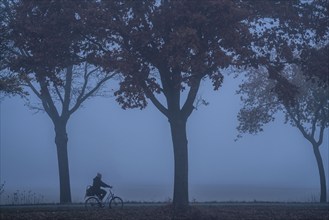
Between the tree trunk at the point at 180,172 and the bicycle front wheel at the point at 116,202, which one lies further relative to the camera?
the bicycle front wheel at the point at 116,202

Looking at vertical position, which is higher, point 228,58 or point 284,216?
point 228,58

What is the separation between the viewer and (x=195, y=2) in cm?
1942

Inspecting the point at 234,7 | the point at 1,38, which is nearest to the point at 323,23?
the point at 234,7

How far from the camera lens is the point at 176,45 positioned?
63.7 ft

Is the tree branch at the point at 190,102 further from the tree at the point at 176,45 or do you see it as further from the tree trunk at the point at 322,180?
the tree trunk at the point at 322,180

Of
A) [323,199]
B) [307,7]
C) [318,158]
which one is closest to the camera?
[307,7]

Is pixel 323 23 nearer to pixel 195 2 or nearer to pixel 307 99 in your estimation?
pixel 195 2

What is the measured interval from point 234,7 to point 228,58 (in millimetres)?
2022

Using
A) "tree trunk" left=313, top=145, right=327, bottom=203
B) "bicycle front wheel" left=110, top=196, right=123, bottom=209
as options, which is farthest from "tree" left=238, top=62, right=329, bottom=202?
"bicycle front wheel" left=110, top=196, right=123, bottom=209

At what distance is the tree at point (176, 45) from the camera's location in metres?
19.4

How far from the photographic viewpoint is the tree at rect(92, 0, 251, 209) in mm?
19438

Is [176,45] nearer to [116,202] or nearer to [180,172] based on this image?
[180,172]

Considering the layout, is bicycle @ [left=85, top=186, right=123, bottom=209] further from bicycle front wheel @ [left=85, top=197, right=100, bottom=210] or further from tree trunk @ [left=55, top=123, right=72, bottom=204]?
tree trunk @ [left=55, top=123, right=72, bottom=204]

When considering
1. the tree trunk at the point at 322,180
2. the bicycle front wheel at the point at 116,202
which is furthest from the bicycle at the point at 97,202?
the tree trunk at the point at 322,180
